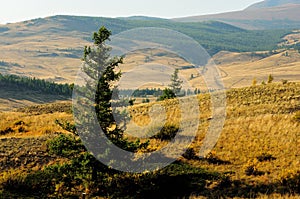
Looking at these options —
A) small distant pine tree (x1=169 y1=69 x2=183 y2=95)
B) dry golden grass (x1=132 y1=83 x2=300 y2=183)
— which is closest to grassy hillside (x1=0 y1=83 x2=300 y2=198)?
dry golden grass (x1=132 y1=83 x2=300 y2=183)

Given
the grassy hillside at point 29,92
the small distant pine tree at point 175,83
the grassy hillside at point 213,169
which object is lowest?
the grassy hillside at point 29,92

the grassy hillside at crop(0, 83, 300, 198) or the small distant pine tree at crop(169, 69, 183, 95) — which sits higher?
the grassy hillside at crop(0, 83, 300, 198)

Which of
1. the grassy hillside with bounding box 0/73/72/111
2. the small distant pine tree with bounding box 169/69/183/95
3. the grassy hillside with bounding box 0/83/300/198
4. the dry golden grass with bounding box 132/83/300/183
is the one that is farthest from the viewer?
the grassy hillside with bounding box 0/73/72/111

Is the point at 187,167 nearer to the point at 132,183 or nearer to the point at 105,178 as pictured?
the point at 132,183

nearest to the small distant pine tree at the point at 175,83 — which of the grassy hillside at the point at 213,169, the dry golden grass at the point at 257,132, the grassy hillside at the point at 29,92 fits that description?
the dry golden grass at the point at 257,132

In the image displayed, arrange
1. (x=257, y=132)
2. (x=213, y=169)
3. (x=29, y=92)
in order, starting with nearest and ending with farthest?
1. (x=213, y=169)
2. (x=257, y=132)
3. (x=29, y=92)

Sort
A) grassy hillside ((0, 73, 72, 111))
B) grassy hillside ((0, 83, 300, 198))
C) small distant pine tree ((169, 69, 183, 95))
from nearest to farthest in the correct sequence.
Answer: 1. grassy hillside ((0, 83, 300, 198))
2. small distant pine tree ((169, 69, 183, 95))
3. grassy hillside ((0, 73, 72, 111))

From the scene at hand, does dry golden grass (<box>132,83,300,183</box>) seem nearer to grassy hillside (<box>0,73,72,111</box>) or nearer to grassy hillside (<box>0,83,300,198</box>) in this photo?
grassy hillside (<box>0,83,300,198</box>)

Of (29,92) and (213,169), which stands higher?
(213,169)

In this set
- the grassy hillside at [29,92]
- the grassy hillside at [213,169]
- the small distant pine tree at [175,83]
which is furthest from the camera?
the grassy hillside at [29,92]

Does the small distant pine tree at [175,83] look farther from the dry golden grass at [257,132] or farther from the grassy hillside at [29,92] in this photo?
the grassy hillside at [29,92]

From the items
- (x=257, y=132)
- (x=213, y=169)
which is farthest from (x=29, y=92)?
(x=213, y=169)

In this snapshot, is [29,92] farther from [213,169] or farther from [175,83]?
[213,169]

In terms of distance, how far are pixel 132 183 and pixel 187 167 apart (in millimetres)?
4006
